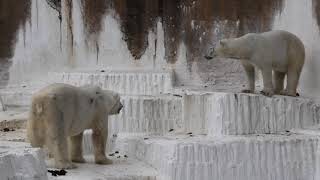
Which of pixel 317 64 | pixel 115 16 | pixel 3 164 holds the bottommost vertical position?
pixel 3 164

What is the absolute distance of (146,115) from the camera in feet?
34.5

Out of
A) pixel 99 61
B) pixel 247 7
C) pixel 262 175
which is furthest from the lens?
pixel 99 61

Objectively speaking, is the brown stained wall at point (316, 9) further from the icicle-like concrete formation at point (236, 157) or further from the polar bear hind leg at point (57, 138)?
the polar bear hind leg at point (57, 138)

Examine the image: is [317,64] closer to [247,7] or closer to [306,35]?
[306,35]

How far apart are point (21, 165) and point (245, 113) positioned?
458 centimetres

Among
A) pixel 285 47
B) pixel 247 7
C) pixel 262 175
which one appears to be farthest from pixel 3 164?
pixel 247 7

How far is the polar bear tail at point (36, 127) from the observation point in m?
7.93

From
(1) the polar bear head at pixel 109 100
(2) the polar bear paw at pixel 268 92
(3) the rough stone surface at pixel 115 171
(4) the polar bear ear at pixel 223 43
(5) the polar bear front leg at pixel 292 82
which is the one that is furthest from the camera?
(5) the polar bear front leg at pixel 292 82

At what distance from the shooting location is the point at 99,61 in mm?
13805

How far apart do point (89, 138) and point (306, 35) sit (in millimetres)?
4613

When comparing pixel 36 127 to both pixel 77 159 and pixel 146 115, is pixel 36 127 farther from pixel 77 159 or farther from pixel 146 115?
pixel 146 115

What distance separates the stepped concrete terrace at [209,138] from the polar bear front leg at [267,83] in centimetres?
22

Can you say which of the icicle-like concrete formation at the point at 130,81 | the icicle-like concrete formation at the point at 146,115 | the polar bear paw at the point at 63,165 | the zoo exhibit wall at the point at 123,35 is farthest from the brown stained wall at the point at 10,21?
the polar bear paw at the point at 63,165

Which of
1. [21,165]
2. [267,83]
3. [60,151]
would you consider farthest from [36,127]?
[267,83]
